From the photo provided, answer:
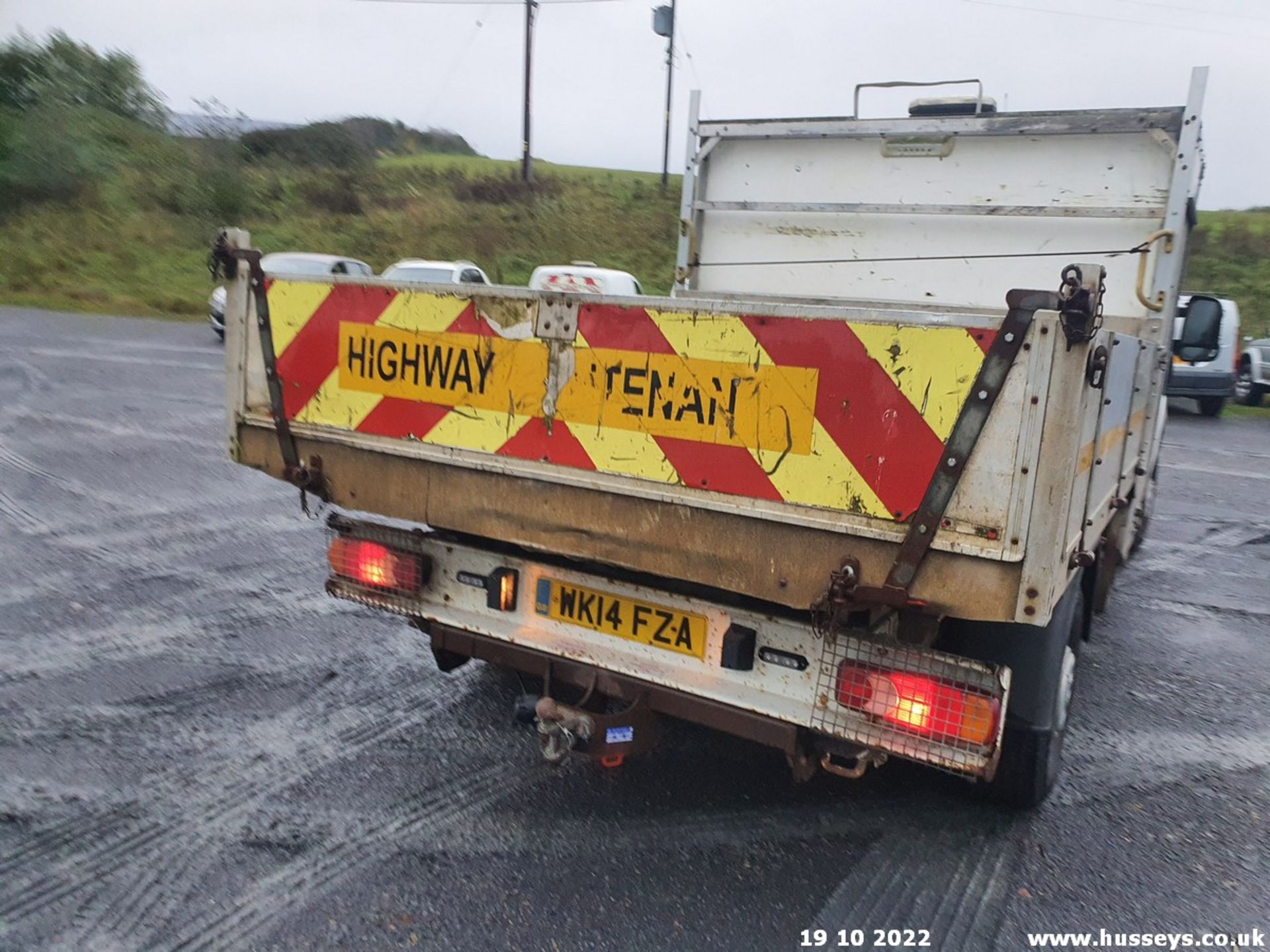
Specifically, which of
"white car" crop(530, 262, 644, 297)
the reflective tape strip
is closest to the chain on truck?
the reflective tape strip

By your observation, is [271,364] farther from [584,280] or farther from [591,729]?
[584,280]

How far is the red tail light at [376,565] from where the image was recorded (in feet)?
12.0

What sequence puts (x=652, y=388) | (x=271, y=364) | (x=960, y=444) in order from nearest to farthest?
(x=960, y=444) → (x=652, y=388) → (x=271, y=364)

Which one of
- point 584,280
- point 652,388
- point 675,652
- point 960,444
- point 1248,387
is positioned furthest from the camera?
point 1248,387

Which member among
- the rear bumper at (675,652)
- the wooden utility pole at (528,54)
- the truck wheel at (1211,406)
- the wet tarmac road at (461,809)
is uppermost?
the wooden utility pole at (528,54)

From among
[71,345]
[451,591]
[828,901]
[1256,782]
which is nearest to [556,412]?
[451,591]

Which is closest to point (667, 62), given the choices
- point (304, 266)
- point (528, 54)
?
point (528, 54)

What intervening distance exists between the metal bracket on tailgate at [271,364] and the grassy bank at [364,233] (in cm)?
2240

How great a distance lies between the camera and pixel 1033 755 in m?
3.52

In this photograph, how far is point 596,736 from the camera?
321 centimetres

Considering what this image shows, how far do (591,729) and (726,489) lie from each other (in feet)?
3.00

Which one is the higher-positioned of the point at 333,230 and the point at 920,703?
the point at 333,230

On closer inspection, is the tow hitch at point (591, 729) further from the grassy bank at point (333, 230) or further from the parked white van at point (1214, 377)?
the grassy bank at point (333, 230)

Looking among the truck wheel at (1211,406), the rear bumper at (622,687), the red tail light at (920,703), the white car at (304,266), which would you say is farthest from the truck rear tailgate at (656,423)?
the truck wheel at (1211,406)
